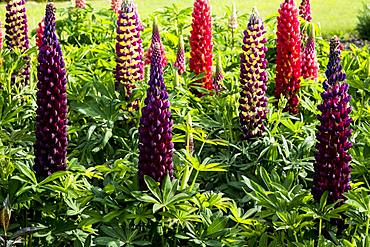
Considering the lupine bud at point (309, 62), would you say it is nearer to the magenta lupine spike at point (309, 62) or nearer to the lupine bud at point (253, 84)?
the magenta lupine spike at point (309, 62)

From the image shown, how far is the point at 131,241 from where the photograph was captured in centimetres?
290

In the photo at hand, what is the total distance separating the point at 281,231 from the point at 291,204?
26cm

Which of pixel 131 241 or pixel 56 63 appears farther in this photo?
pixel 56 63

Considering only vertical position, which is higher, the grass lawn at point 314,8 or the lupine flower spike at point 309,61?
the grass lawn at point 314,8

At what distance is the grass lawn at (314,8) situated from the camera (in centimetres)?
1298

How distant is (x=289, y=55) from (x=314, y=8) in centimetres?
1067

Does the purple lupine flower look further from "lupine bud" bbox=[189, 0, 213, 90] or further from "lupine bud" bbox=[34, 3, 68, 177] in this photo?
"lupine bud" bbox=[34, 3, 68, 177]

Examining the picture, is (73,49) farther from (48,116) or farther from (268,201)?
(268,201)

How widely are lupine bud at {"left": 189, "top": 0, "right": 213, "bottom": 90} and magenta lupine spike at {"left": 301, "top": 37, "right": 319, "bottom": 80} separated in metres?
0.55

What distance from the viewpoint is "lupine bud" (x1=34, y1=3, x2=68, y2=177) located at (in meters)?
3.22

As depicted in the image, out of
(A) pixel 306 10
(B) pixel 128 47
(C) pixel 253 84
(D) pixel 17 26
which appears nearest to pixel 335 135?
(C) pixel 253 84

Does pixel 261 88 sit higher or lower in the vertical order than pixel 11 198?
higher

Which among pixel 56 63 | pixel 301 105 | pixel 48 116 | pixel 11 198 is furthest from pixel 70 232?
pixel 301 105

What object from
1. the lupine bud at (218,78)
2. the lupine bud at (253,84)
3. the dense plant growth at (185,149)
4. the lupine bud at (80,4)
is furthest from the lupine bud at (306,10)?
the lupine bud at (80,4)
